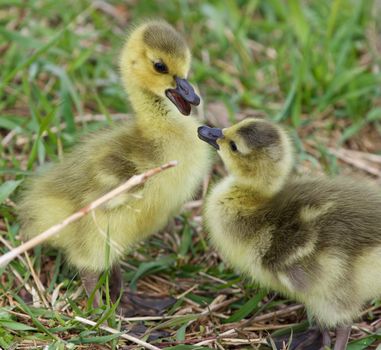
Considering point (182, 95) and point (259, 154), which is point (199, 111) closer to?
point (182, 95)

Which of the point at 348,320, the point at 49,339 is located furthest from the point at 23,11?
the point at 348,320

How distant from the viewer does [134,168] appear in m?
2.50

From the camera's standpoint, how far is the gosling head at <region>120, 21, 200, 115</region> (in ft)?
8.40

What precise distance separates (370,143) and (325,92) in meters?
0.32

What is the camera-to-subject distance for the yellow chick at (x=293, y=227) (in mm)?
2270

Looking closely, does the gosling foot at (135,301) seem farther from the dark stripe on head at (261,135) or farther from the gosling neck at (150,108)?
the dark stripe on head at (261,135)

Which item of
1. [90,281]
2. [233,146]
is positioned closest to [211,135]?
[233,146]

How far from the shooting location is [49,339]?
2.37 metres

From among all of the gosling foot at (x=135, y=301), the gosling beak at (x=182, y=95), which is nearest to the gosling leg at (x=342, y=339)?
the gosling foot at (x=135, y=301)

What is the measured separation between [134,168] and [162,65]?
0.36 metres

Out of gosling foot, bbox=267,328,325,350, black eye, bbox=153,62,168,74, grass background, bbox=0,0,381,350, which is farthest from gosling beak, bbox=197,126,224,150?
gosling foot, bbox=267,328,325,350

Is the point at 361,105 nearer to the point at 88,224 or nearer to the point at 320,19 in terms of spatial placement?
the point at 320,19

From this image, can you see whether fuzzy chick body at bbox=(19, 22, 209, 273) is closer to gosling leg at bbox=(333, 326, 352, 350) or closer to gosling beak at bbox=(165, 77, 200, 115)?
gosling beak at bbox=(165, 77, 200, 115)

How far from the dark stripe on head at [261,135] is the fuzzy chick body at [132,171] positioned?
0.23 metres
